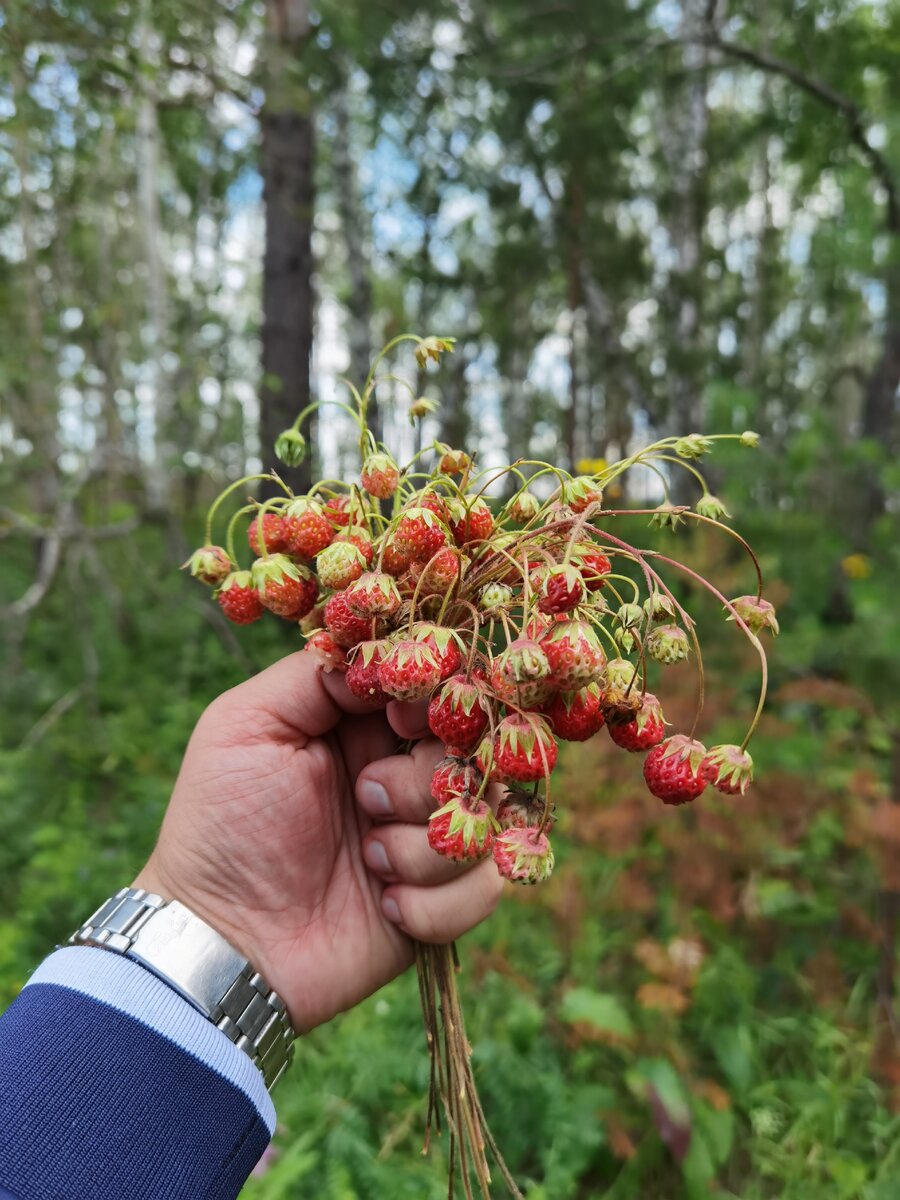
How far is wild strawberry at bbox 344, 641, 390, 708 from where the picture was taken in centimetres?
101

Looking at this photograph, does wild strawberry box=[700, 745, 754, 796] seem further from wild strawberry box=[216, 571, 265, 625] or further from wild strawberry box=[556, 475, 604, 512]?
wild strawberry box=[216, 571, 265, 625]

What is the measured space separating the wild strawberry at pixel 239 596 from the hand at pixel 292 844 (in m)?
0.20

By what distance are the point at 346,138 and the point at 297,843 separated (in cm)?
835

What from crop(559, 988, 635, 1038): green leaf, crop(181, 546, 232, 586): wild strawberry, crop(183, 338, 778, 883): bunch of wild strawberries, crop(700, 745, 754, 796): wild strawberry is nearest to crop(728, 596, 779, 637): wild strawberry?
crop(183, 338, 778, 883): bunch of wild strawberries

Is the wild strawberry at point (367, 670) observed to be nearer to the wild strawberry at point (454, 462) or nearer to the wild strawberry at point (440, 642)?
the wild strawberry at point (440, 642)

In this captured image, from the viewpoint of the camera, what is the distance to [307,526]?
1087 mm

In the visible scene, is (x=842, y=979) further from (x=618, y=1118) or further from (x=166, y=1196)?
(x=166, y=1196)

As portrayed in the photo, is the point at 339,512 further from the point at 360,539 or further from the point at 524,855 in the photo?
the point at 524,855

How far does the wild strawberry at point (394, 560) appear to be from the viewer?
102cm

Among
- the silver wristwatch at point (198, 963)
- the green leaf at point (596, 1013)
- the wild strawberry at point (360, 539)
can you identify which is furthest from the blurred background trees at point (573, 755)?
the silver wristwatch at point (198, 963)

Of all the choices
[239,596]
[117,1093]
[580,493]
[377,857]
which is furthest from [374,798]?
[580,493]

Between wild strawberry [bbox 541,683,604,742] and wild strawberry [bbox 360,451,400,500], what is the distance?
14.8 inches

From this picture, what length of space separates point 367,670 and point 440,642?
11cm

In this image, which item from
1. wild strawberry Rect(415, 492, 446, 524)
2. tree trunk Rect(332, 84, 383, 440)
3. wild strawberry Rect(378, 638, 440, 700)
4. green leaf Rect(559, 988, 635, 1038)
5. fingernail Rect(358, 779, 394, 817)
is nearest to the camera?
wild strawberry Rect(378, 638, 440, 700)
